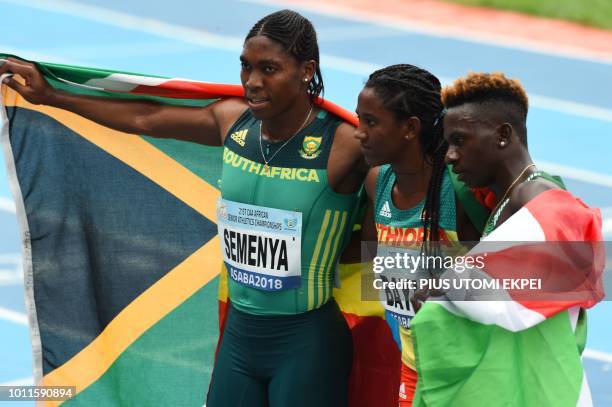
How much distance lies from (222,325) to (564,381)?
178 centimetres

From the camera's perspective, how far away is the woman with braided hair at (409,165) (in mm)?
4922

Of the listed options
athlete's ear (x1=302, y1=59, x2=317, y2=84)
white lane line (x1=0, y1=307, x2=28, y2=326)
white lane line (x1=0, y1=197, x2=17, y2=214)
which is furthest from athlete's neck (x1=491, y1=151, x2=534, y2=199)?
white lane line (x1=0, y1=197, x2=17, y2=214)

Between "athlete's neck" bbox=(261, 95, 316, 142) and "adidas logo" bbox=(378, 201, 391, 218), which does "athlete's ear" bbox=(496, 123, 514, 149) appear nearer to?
"adidas logo" bbox=(378, 201, 391, 218)

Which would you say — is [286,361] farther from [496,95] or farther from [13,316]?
[13,316]

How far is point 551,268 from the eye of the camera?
4.46 m

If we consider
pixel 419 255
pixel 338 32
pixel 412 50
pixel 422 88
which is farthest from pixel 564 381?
pixel 338 32

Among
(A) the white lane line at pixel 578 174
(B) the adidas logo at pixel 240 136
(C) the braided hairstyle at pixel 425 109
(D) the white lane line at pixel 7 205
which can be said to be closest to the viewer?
(C) the braided hairstyle at pixel 425 109

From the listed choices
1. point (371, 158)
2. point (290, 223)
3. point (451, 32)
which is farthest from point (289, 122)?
point (451, 32)

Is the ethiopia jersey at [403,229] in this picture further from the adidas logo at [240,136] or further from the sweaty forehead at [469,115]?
the adidas logo at [240,136]

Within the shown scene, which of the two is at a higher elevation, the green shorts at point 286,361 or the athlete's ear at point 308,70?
the athlete's ear at point 308,70

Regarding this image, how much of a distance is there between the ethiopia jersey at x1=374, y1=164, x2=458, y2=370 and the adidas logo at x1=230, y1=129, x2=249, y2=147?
1.96 feet

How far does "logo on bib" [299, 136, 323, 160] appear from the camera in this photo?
525 centimetres

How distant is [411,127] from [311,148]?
475 millimetres

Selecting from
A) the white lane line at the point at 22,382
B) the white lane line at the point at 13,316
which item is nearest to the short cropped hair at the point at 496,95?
the white lane line at the point at 22,382
